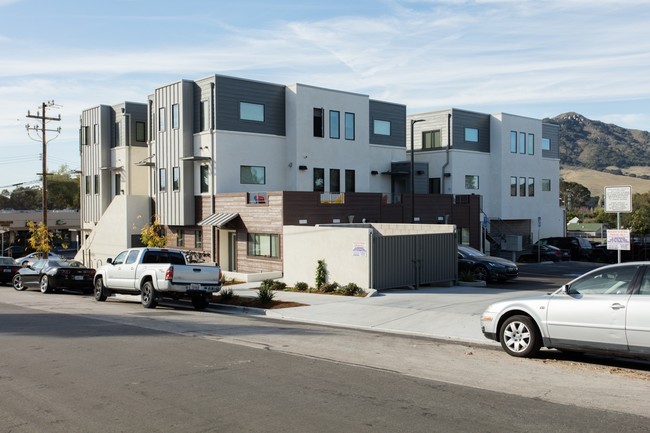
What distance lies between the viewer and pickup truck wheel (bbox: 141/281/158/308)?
64.2ft

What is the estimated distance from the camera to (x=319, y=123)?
36.8 m

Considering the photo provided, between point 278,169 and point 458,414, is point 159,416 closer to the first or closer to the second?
point 458,414

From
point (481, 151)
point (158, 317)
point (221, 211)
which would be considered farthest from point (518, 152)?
point (158, 317)

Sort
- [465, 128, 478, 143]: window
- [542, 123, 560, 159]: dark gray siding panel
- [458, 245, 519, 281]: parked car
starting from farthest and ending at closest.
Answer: [542, 123, 560, 159]: dark gray siding panel, [465, 128, 478, 143]: window, [458, 245, 519, 281]: parked car

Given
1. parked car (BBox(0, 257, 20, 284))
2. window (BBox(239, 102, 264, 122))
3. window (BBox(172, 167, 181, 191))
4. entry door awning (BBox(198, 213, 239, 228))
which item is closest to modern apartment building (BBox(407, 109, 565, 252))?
window (BBox(239, 102, 264, 122))

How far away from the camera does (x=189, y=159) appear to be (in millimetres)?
34312

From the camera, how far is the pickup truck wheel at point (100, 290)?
22.6m

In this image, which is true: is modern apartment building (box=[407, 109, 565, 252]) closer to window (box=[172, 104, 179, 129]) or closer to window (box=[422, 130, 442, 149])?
A: window (box=[422, 130, 442, 149])

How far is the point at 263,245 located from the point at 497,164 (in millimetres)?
23153

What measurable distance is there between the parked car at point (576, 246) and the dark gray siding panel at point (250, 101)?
61.7 ft

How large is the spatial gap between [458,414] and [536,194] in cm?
4590

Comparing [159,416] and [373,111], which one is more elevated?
[373,111]

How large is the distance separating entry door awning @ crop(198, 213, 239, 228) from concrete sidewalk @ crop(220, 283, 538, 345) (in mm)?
8434

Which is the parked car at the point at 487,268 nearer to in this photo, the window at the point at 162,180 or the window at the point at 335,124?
the window at the point at 335,124
